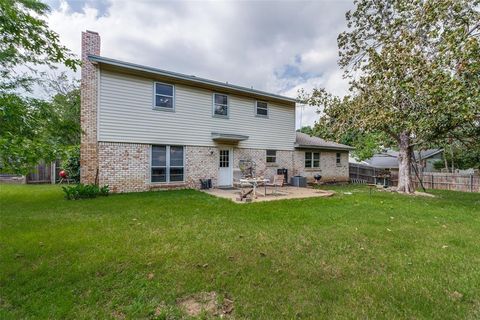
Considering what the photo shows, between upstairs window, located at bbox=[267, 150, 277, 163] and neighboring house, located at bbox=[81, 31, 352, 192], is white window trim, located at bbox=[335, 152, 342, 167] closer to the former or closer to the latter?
neighboring house, located at bbox=[81, 31, 352, 192]

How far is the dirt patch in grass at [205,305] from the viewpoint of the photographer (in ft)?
8.33

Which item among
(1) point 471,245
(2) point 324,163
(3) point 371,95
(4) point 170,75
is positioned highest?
(4) point 170,75

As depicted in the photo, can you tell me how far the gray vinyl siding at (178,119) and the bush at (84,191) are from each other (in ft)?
6.86

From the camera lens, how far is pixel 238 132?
44.8 ft

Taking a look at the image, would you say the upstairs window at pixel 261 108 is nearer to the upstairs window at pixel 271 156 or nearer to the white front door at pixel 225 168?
the upstairs window at pixel 271 156

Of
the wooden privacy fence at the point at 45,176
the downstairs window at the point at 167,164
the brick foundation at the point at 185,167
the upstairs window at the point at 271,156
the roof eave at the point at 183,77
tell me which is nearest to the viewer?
the roof eave at the point at 183,77

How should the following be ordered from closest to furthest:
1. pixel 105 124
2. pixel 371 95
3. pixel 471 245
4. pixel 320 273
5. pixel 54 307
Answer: pixel 54 307, pixel 320 273, pixel 471 245, pixel 105 124, pixel 371 95

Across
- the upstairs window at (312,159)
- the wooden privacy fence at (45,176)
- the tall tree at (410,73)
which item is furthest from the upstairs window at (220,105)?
the wooden privacy fence at (45,176)

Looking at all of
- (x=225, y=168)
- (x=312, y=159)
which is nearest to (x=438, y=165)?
(x=312, y=159)

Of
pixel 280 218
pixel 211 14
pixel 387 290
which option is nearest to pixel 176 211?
pixel 280 218

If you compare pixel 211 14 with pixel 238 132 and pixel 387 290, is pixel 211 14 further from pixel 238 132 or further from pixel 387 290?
pixel 387 290

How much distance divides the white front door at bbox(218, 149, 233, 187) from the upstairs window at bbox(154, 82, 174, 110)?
371cm

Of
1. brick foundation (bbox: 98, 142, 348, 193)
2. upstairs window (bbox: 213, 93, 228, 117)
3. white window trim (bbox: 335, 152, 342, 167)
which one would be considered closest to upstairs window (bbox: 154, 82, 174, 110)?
brick foundation (bbox: 98, 142, 348, 193)

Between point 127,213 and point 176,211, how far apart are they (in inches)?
53.0
